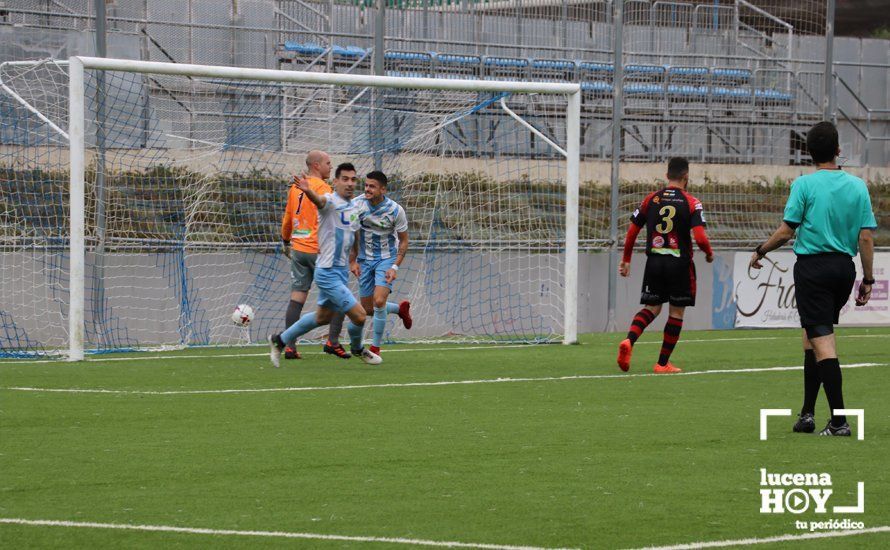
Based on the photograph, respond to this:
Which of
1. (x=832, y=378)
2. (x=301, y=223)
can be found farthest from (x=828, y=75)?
(x=832, y=378)

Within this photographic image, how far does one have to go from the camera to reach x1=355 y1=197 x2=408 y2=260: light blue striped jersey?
13695 millimetres

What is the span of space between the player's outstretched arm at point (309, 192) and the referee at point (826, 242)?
15.2ft

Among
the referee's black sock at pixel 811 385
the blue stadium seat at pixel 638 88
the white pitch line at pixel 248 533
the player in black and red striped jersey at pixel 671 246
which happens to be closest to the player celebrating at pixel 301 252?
the player in black and red striped jersey at pixel 671 246

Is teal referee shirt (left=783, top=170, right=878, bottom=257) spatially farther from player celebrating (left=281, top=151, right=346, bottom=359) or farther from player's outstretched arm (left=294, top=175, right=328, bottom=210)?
player celebrating (left=281, top=151, right=346, bottom=359)

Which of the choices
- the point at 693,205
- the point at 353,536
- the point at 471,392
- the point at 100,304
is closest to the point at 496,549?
the point at 353,536

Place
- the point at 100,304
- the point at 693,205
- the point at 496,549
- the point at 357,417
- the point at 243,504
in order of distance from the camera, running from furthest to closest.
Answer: the point at 100,304 < the point at 693,205 < the point at 357,417 < the point at 243,504 < the point at 496,549

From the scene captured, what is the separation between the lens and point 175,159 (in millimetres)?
16469

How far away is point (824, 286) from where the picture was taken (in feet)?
28.1

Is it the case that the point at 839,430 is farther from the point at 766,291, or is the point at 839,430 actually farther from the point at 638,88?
the point at 638,88

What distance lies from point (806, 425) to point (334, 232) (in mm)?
5372

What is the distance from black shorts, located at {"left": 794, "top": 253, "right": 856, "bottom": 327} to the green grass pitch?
80 centimetres

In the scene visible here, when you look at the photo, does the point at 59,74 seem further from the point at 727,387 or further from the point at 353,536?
the point at 353,536

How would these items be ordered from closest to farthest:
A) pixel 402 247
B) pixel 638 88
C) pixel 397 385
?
pixel 397 385 < pixel 402 247 < pixel 638 88

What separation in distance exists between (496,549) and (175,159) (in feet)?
38.9
